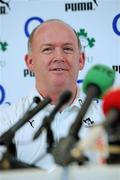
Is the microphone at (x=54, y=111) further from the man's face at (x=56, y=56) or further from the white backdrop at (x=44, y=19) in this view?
the white backdrop at (x=44, y=19)

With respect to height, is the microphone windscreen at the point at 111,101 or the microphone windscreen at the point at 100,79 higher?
the microphone windscreen at the point at 100,79

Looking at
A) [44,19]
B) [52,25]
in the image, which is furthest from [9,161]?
[44,19]

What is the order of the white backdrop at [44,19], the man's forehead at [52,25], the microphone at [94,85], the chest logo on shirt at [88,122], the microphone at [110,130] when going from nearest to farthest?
the microphone at [110,130], the microphone at [94,85], the chest logo on shirt at [88,122], the man's forehead at [52,25], the white backdrop at [44,19]

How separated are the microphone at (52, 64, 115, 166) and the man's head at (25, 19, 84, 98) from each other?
834 mm

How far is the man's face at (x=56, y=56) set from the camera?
1.92 m

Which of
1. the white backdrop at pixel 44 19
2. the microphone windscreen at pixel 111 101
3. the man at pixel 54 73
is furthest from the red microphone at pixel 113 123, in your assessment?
the white backdrop at pixel 44 19

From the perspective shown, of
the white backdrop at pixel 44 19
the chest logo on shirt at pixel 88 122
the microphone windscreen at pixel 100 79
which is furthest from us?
the white backdrop at pixel 44 19

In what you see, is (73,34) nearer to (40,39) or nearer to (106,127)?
(40,39)

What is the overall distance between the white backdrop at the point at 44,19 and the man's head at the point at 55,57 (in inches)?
26.5

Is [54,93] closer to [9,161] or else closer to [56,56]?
[56,56]

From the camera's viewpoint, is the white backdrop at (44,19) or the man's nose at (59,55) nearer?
the man's nose at (59,55)

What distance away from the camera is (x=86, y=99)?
0.92 metres

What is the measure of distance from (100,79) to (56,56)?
96cm

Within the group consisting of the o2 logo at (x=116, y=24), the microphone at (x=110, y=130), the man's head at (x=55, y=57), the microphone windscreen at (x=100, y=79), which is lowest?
the microphone at (x=110, y=130)
